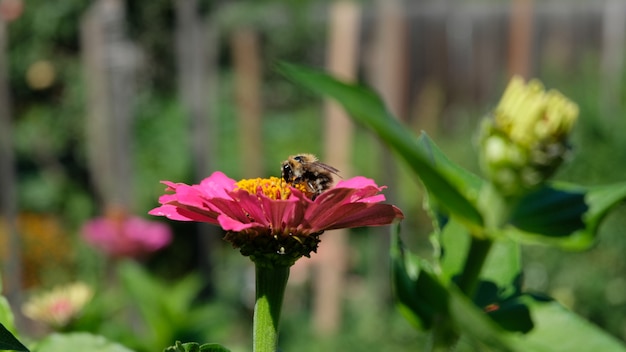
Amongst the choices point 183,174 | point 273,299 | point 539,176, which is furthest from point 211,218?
point 183,174

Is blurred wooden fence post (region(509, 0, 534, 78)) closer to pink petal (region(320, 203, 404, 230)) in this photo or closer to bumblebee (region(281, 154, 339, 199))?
bumblebee (region(281, 154, 339, 199))

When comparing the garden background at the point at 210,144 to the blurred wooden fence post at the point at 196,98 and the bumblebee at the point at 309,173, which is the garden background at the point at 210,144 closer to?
the blurred wooden fence post at the point at 196,98

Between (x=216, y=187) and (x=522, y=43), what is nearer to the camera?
(x=216, y=187)

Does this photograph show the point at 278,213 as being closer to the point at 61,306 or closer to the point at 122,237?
the point at 61,306

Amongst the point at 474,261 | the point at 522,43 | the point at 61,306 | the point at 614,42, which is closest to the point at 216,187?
the point at 474,261

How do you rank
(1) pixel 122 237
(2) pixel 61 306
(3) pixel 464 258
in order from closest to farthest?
(3) pixel 464 258 < (2) pixel 61 306 < (1) pixel 122 237

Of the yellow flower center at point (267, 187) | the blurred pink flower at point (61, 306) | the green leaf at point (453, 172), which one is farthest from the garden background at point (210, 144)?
the green leaf at point (453, 172)
